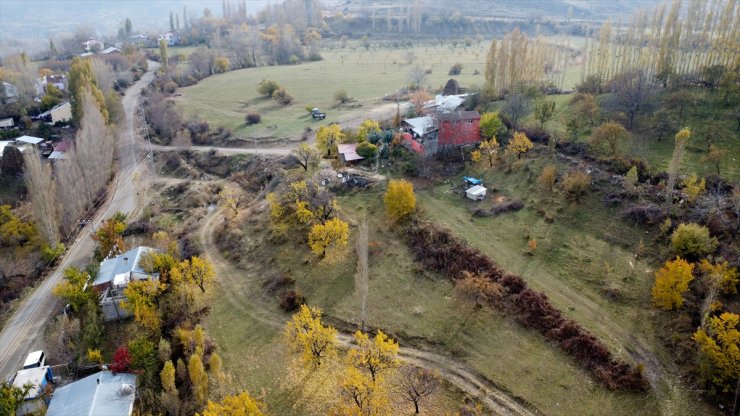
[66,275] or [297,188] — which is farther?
[297,188]

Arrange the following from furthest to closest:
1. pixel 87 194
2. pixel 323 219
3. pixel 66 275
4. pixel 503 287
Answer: pixel 87 194, pixel 323 219, pixel 66 275, pixel 503 287

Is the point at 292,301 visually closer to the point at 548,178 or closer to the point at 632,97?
the point at 548,178

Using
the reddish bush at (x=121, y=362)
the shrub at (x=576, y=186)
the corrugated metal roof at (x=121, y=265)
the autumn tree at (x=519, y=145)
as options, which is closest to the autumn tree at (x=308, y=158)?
the corrugated metal roof at (x=121, y=265)

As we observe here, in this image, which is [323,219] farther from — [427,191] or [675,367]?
[675,367]

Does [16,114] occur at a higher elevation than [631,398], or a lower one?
higher

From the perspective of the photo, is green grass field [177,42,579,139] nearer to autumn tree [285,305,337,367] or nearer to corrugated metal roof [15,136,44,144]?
corrugated metal roof [15,136,44,144]

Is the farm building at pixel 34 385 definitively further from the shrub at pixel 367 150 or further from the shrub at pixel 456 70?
the shrub at pixel 456 70

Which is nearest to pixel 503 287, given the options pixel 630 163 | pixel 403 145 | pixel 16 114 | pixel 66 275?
pixel 630 163
